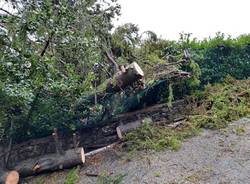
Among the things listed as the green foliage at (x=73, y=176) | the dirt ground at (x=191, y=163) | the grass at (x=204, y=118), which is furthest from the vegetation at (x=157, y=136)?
the green foliage at (x=73, y=176)

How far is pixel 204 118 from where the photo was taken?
32.4 ft

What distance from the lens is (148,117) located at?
10531 mm

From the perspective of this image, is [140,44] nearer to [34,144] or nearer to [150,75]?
[150,75]

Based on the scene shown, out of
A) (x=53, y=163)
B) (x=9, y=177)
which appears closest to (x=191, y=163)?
(x=53, y=163)

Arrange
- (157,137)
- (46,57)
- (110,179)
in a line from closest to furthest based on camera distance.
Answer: (46,57)
(110,179)
(157,137)

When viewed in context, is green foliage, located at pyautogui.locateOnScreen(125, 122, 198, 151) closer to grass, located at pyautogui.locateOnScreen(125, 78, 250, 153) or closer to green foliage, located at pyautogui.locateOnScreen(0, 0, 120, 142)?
grass, located at pyautogui.locateOnScreen(125, 78, 250, 153)

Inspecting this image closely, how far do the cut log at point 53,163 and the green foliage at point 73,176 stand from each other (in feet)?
0.84

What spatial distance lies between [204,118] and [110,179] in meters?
3.12

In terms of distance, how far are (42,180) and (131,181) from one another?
2501 millimetres

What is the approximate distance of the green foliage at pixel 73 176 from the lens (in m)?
8.77

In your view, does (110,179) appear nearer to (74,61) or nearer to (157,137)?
(157,137)

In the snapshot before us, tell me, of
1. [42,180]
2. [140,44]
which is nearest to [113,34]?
[140,44]

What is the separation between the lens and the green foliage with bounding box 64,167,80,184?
345 inches

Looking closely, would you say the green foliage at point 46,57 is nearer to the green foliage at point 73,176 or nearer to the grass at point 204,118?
the green foliage at point 73,176
